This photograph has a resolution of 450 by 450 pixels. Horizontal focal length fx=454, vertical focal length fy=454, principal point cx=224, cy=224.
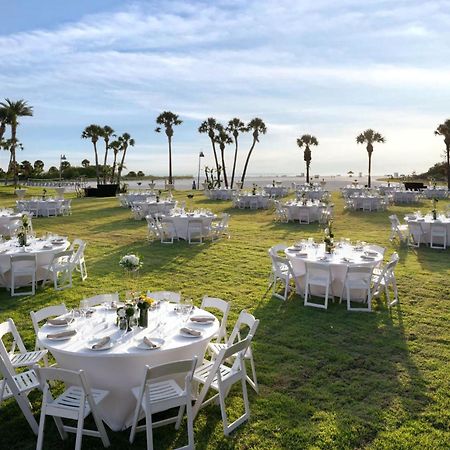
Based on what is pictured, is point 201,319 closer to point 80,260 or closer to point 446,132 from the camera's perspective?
point 80,260

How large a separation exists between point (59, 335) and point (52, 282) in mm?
5908

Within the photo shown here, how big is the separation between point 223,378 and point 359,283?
4.56 metres

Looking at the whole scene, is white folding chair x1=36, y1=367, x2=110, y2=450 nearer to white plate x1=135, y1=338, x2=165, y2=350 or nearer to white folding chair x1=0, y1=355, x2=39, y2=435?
white folding chair x1=0, y1=355, x2=39, y2=435

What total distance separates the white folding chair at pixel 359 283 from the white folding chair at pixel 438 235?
274 inches

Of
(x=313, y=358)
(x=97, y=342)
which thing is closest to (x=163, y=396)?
(x=97, y=342)

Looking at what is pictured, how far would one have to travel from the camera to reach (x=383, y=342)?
6.92 meters

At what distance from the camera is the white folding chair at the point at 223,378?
4.58 meters

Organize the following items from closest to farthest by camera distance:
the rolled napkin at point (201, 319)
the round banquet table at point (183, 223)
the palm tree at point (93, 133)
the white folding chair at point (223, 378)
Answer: the white folding chair at point (223, 378), the rolled napkin at point (201, 319), the round banquet table at point (183, 223), the palm tree at point (93, 133)

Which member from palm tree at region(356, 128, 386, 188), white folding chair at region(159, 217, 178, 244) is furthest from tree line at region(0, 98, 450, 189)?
white folding chair at region(159, 217, 178, 244)

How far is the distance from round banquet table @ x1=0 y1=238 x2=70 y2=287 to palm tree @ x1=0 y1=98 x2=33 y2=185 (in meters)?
33.7

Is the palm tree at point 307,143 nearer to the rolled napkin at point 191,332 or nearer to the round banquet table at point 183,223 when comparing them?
the round banquet table at point 183,223

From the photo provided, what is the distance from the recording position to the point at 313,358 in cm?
636

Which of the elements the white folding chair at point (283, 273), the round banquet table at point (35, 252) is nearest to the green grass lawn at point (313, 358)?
the white folding chair at point (283, 273)

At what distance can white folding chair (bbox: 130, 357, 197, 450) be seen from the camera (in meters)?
4.09
